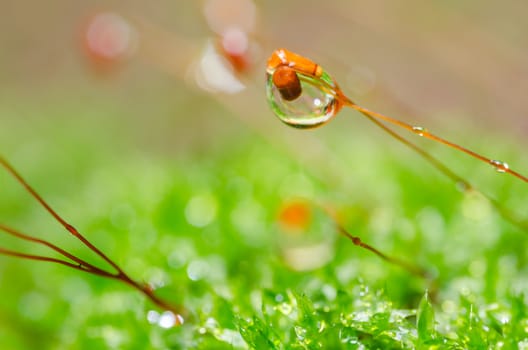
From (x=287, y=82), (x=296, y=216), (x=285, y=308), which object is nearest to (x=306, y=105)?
(x=287, y=82)

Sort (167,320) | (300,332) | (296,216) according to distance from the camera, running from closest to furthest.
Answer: (300,332) < (167,320) < (296,216)

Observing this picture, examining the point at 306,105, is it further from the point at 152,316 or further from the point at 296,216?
the point at 296,216

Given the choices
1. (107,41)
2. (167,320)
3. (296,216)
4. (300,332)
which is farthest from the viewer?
(107,41)

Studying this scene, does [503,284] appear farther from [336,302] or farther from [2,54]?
[2,54]

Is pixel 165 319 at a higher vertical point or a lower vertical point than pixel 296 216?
lower

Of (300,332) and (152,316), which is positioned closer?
(300,332)

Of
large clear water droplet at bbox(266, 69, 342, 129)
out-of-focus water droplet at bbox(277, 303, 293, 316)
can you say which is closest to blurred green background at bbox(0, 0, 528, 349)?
out-of-focus water droplet at bbox(277, 303, 293, 316)

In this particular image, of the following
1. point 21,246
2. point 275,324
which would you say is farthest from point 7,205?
point 275,324
